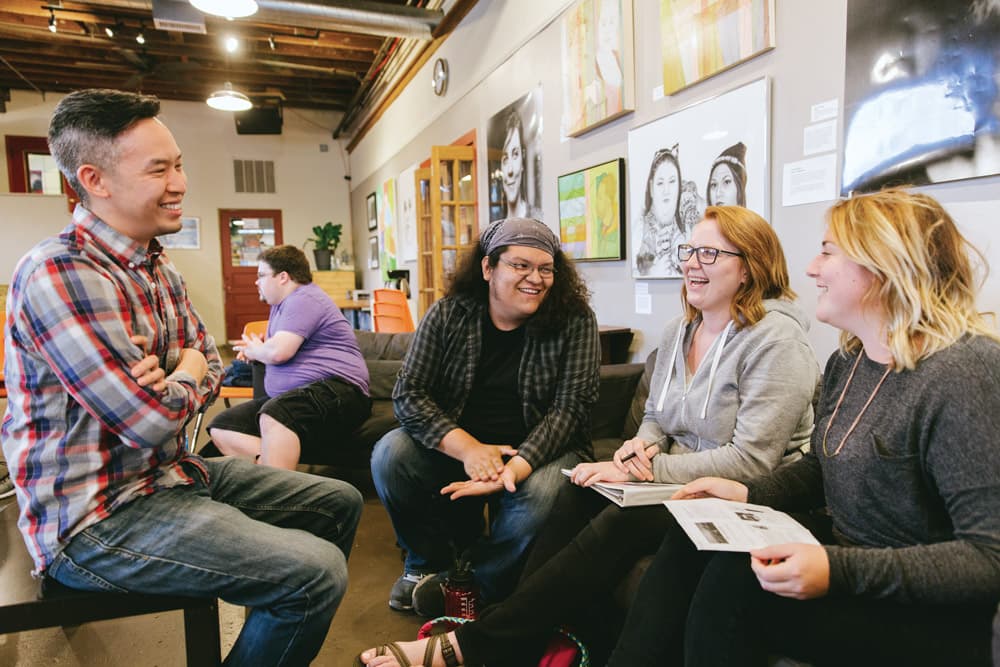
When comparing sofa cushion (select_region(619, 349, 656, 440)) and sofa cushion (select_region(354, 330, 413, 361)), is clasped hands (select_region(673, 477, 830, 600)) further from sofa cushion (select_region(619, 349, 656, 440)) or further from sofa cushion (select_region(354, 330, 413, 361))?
sofa cushion (select_region(354, 330, 413, 361))

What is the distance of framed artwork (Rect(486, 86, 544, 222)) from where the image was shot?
4.03 meters

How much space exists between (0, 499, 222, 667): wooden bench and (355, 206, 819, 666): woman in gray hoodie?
41cm

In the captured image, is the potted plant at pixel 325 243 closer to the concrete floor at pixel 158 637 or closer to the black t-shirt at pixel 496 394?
the concrete floor at pixel 158 637

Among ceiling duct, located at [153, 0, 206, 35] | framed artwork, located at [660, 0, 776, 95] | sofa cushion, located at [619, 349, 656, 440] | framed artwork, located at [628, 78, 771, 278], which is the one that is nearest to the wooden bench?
sofa cushion, located at [619, 349, 656, 440]

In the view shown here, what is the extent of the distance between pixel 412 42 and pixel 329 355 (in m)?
4.84

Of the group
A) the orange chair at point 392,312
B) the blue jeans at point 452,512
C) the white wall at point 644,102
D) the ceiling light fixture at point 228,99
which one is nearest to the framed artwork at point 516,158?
the white wall at point 644,102

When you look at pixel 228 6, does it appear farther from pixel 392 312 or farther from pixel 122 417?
pixel 122 417

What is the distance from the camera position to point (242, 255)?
32.8 feet

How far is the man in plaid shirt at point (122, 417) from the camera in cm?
111

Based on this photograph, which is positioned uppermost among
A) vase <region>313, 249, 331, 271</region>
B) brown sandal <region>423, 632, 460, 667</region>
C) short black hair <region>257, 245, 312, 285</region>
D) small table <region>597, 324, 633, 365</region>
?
vase <region>313, 249, 331, 271</region>

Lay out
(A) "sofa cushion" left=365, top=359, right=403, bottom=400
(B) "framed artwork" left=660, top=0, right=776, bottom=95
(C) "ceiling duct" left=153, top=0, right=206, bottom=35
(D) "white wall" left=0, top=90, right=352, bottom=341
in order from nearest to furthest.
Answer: (B) "framed artwork" left=660, top=0, right=776, bottom=95 < (A) "sofa cushion" left=365, top=359, right=403, bottom=400 < (C) "ceiling duct" left=153, top=0, right=206, bottom=35 < (D) "white wall" left=0, top=90, right=352, bottom=341

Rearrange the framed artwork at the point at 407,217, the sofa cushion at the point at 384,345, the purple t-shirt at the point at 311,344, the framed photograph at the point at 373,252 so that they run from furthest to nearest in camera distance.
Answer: the framed photograph at the point at 373,252 → the framed artwork at the point at 407,217 → the sofa cushion at the point at 384,345 → the purple t-shirt at the point at 311,344

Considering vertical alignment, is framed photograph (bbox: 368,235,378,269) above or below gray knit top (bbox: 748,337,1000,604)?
above

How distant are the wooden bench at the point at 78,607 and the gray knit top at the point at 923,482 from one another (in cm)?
119
